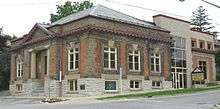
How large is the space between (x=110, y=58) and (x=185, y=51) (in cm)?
1563

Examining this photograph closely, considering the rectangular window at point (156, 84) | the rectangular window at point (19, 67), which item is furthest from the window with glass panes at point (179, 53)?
the rectangular window at point (19, 67)

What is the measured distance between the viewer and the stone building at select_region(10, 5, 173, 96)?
124ft

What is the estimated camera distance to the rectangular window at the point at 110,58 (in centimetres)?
3919

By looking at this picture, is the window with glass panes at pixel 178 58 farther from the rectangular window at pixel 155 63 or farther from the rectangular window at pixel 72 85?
the rectangular window at pixel 72 85

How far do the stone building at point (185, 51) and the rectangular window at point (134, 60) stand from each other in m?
7.57

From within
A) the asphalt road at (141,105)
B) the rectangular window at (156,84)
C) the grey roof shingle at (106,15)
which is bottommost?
the asphalt road at (141,105)

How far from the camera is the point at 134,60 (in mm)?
42031

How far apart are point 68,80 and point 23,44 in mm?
10203

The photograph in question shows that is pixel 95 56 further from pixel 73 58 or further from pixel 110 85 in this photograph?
pixel 110 85

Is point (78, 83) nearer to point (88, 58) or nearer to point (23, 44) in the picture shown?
point (88, 58)

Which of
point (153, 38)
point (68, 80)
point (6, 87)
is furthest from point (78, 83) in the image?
point (6, 87)

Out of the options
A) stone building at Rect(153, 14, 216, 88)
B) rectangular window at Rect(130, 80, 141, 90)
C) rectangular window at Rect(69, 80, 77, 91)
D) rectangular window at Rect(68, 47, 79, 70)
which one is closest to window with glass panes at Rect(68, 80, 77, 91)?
rectangular window at Rect(69, 80, 77, 91)

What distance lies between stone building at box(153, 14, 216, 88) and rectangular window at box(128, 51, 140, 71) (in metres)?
7.57

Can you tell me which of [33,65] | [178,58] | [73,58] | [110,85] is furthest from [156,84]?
[33,65]
